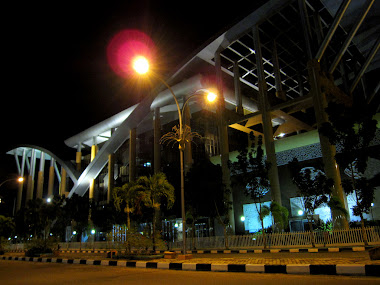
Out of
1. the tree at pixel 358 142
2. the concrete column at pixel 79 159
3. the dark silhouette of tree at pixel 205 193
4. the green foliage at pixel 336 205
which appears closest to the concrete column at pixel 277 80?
the dark silhouette of tree at pixel 205 193

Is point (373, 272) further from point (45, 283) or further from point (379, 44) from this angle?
point (379, 44)

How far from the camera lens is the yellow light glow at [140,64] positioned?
11609 millimetres

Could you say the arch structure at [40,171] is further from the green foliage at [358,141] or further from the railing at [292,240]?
the green foliage at [358,141]

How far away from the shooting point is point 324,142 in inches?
790

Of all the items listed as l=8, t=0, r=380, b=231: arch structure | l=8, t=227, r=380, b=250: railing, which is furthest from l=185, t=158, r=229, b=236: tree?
l=8, t=0, r=380, b=231: arch structure

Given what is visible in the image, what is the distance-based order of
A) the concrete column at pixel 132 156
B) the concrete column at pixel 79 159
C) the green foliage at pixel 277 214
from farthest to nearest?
the concrete column at pixel 79 159 < the concrete column at pixel 132 156 < the green foliage at pixel 277 214

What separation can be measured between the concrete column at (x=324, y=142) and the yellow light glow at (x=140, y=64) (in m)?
13.0


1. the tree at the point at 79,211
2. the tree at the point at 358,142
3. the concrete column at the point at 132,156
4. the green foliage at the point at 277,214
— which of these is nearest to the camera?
the tree at the point at 358,142

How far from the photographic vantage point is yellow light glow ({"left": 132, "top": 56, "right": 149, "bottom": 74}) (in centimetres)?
1161

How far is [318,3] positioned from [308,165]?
14492mm

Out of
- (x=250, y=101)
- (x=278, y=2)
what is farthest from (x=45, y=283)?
(x=250, y=101)

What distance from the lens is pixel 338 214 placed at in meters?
18.2

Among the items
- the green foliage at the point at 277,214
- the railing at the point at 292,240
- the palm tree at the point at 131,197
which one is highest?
the palm tree at the point at 131,197

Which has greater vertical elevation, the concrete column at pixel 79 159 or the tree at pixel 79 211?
the concrete column at pixel 79 159
